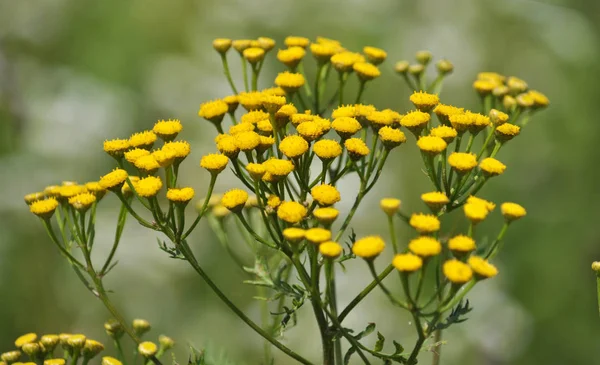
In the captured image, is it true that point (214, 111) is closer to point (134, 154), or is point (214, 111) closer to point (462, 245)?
point (134, 154)

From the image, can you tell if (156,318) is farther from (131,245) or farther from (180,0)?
(180,0)

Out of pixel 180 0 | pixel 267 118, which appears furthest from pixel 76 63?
pixel 267 118

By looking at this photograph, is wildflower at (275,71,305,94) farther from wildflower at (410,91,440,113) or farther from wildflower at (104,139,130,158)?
wildflower at (104,139,130,158)

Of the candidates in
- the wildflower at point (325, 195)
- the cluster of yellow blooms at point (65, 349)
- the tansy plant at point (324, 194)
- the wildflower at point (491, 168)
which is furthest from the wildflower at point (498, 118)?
the cluster of yellow blooms at point (65, 349)

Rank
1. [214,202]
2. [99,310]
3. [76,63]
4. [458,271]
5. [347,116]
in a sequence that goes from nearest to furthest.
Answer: [458,271]
[347,116]
[214,202]
[99,310]
[76,63]

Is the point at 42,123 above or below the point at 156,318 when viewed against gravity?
above

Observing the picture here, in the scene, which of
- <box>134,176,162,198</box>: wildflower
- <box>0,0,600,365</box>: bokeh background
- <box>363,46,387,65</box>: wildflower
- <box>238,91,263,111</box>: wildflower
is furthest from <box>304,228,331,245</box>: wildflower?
<box>0,0,600,365</box>: bokeh background
